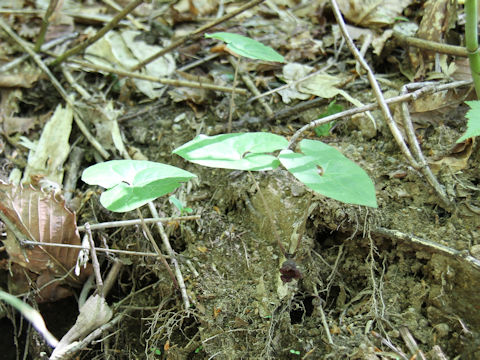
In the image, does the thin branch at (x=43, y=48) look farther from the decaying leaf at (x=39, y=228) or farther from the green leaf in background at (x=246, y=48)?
the green leaf in background at (x=246, y=48)

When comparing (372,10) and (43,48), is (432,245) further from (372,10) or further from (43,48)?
(43,48)

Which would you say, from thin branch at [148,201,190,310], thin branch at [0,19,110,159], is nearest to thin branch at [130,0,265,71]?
thin branch at [0,19,110,159]

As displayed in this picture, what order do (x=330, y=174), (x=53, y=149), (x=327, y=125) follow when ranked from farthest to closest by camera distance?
(x=53, y=149), (x=327, y=125), (x=330, y=174)

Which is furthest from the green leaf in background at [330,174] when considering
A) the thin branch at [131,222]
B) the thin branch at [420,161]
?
the thin branch at [131,222]

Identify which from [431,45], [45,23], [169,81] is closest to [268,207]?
[169,81]

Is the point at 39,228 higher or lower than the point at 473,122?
lower

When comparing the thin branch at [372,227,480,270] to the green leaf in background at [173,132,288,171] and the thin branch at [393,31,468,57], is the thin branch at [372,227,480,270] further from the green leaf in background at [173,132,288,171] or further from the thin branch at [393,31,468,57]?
the thin branch at [393,31,468,57]
